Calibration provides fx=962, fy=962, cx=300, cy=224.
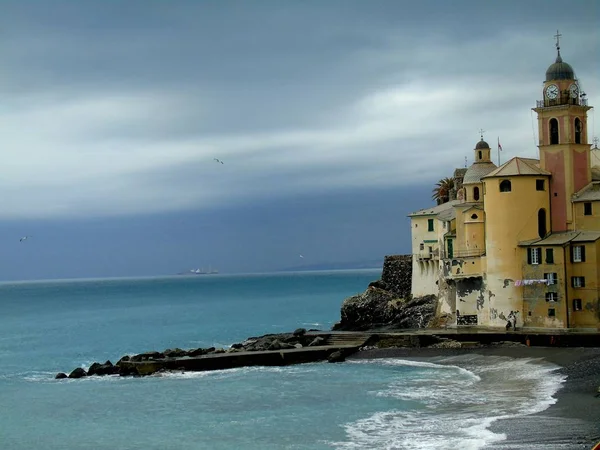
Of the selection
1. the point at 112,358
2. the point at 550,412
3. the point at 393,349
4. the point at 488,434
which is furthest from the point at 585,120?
the point at 112,358

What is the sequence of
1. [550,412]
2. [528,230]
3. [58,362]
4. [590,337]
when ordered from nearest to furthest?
[550,412]
[590,337]
[528,230]
[58,362]

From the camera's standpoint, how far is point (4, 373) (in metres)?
60.5

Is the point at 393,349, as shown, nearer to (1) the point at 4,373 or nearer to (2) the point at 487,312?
(2) the point at 487,312

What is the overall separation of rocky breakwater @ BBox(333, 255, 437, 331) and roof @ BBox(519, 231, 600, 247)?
11.3 meters

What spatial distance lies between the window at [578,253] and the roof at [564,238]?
47 centimetres

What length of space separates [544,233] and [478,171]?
29.6ft

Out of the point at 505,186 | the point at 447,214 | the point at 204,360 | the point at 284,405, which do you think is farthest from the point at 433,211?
the point at 284,405

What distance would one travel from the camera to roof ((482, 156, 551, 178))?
55.2 meters

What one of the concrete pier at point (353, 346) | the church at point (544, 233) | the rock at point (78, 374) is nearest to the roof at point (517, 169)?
the church at point (544, 233)

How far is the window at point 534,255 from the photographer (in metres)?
54.7

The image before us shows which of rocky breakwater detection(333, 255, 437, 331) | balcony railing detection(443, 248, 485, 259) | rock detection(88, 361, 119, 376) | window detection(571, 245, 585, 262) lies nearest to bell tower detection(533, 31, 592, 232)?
window detection(571, 245, 585, 262)

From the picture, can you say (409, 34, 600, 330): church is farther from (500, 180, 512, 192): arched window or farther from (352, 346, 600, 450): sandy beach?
(352, 346, 600, 450): sandy beach

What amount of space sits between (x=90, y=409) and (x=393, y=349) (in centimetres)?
2003

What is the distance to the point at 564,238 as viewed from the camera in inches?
2143
